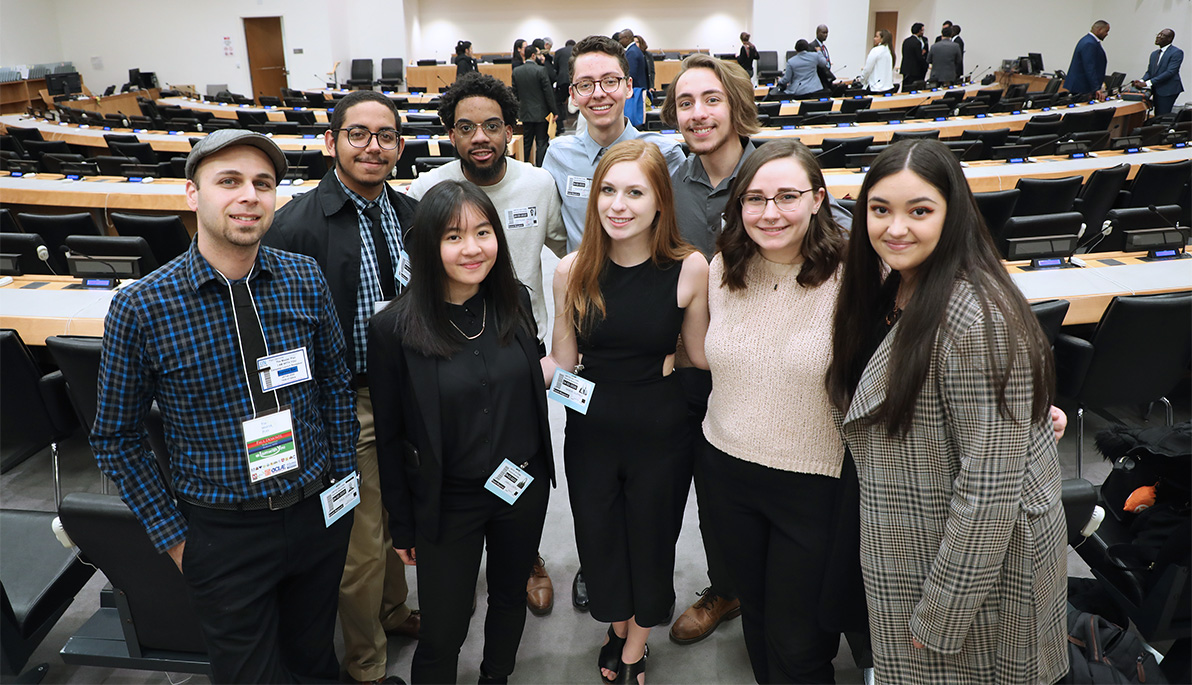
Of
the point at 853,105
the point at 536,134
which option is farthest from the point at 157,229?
the point at 853,105

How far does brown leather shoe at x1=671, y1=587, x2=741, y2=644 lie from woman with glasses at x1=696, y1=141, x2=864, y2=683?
1.85ft

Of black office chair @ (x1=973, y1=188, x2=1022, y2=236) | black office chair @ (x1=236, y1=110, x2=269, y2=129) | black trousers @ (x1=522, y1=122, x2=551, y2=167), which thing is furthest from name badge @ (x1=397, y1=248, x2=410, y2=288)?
black office chair @ (x1=236, y1=110, x2=269, y2=129)

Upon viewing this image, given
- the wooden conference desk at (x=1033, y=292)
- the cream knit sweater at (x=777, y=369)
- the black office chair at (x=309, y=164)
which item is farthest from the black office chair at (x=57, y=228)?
the cream knit sweater at (x=777, y=369)

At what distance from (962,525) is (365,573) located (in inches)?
63.6

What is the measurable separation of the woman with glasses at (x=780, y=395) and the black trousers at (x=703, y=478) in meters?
0.10

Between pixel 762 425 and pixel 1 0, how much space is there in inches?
764

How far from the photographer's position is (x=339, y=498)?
5.85ft

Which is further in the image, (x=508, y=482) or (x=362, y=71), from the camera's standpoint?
(x=362, y=71)

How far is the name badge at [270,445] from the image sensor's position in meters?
1.61

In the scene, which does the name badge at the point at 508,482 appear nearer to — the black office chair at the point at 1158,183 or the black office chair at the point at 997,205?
the black office chair at the point at 997,205

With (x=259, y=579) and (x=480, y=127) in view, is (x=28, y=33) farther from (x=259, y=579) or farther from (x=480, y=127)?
(x=259, y=579)

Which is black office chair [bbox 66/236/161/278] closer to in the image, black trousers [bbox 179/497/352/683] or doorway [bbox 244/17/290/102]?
black trousers [bbox 179/497/352/683]

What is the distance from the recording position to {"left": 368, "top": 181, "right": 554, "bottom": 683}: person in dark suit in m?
1.79

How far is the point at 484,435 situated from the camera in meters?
1.86
